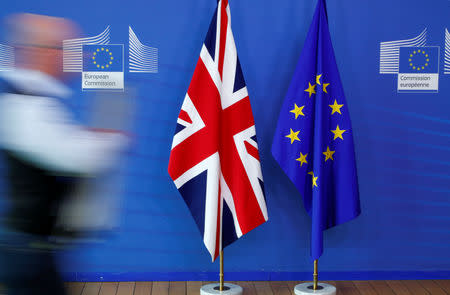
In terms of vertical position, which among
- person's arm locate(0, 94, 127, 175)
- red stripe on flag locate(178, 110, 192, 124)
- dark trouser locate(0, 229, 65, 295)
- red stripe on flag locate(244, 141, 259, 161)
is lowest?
dark trouser locate(0, 229, 65, 295)

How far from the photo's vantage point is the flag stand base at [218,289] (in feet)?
10.8

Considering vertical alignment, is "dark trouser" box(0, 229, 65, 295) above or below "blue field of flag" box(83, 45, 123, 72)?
below

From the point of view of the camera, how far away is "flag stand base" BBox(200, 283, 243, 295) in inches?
130

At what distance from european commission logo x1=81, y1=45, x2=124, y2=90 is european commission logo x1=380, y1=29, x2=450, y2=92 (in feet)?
5.51

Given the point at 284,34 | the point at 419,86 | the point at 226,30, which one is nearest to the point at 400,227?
the point at 419,86

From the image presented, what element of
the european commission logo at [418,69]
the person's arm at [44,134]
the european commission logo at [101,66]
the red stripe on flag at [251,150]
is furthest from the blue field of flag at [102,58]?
the european commission logo at [418,69]

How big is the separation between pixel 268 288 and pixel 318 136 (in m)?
1.03

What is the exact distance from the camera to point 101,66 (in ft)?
11.4

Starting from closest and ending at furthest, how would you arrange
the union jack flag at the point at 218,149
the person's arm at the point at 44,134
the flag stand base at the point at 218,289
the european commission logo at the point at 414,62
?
the person's arm at the point at 44,134 < the union jack flag at the point at 218,149 < the flag stand base at the point at 218,289 < the european commission logo at the point at 414,62

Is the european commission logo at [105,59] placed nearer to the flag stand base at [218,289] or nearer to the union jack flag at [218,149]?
the union jack flag at [218,149]

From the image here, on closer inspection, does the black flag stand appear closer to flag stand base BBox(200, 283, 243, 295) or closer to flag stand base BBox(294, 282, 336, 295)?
flag stand base BBox(294, 282, 336, 295)

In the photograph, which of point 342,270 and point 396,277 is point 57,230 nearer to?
point 342,270

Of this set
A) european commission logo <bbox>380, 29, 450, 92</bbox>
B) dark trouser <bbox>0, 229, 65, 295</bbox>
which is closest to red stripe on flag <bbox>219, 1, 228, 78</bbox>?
european commission logo <bbox>380, 29, 450, 92</bbox>

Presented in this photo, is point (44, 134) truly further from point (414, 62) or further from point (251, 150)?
point (414, 62)
